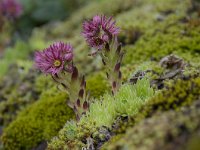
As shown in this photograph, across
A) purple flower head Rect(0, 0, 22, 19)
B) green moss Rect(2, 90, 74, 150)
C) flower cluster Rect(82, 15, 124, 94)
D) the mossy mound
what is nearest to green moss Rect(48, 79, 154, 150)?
flower cluster Rect(82, 15, 124, 94)

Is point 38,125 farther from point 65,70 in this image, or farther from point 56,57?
point 56,57

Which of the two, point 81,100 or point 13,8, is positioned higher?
point 13,8

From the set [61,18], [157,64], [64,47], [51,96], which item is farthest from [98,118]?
[61,18]

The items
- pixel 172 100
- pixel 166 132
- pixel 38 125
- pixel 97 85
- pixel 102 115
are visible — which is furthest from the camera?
pixel 97 85

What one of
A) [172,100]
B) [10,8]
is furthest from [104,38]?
[10,8]

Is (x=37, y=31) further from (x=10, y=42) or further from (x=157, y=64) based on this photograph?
(x=157, y=64)

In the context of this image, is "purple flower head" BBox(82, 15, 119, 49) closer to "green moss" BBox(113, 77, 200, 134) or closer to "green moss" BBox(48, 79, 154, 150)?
Result: "green moss" BBox(48, 79, 154, 150)

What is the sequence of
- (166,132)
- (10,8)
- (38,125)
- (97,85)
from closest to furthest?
1. (166,132)
2. (38,125)
3. (97,85)
4. (10,8)
